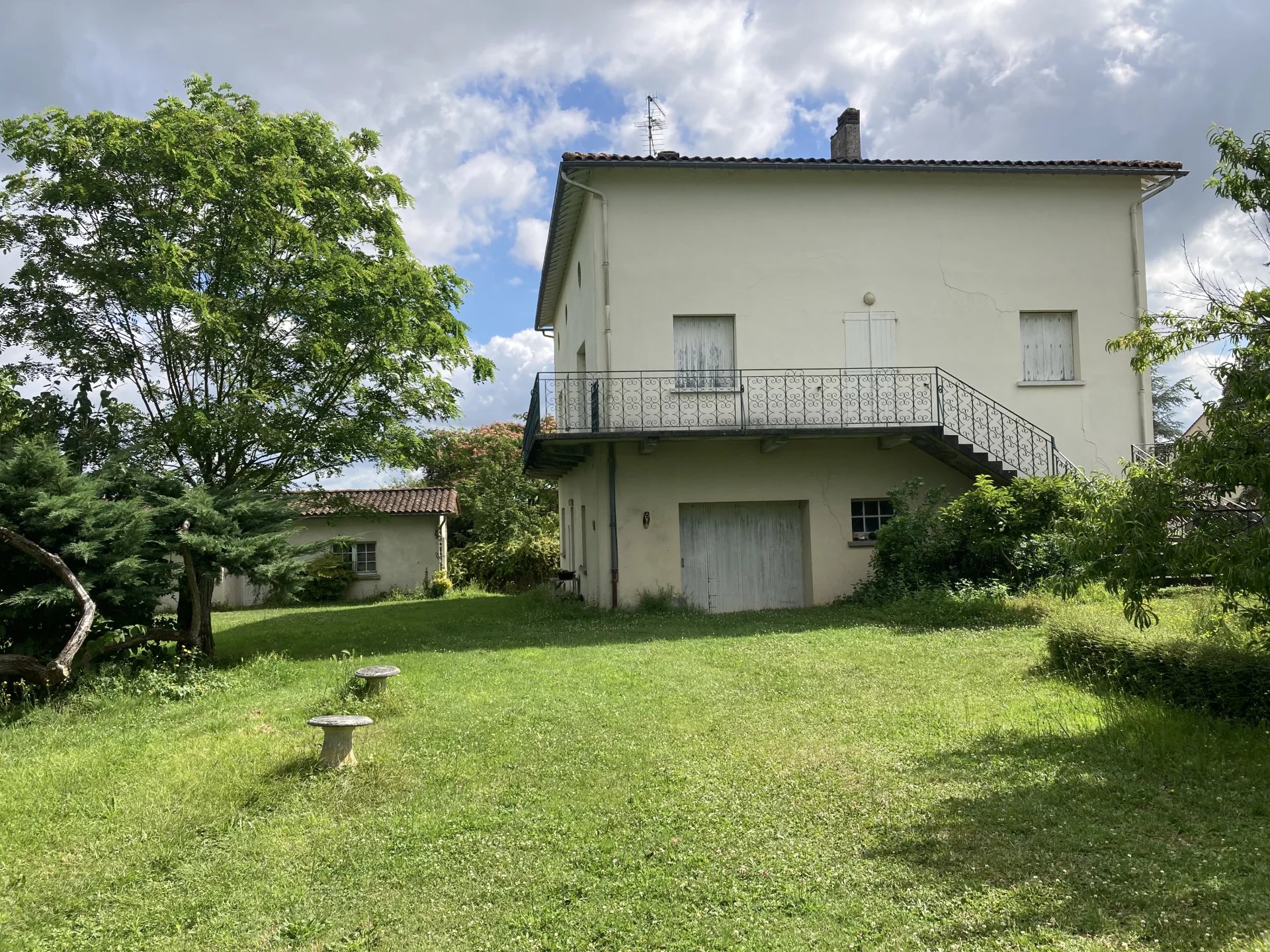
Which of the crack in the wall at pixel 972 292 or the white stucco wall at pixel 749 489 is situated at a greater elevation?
the crack in the wall at pixel 972 292

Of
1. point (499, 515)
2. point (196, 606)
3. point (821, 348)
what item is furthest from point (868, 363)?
point (499, 515)

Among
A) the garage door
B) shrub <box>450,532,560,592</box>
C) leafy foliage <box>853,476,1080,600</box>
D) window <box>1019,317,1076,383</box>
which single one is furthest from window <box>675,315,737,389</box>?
shrub <box>450,532,560,592</box>

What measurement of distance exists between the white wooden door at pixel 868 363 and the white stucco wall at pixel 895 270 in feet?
0.61

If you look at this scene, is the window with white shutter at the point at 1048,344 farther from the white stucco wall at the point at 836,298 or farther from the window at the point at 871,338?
the window at the point at 871,338

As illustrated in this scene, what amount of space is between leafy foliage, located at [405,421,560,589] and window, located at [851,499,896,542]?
445 inches

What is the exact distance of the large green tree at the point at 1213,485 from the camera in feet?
17.6

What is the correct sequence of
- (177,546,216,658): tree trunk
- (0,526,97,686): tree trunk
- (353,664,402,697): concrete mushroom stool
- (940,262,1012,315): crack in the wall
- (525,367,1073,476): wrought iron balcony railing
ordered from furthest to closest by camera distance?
(940,262,1012,315): crack in the wall < (525,367,1073,476): wrought iron balcony railing < (177,546,216,658): tree trunk < (0,526,97,686): tree trunk < (353,664,402,697): concrete mushroom stool

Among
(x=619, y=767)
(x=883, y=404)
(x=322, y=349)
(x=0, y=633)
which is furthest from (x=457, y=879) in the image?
(x=883, y=404)

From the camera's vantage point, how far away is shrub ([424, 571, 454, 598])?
24406 millimetres

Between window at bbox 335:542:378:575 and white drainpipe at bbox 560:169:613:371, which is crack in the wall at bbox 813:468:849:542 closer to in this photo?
white drainpipe at bbox 560:169:613:371

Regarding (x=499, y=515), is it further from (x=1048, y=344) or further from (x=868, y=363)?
(x=1048, y=344)

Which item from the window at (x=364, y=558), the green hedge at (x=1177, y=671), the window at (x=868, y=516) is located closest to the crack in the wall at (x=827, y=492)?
the window at (x=868, y=516)

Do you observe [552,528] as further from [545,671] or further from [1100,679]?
[1100,679]

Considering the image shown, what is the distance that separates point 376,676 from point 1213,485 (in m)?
7.16
